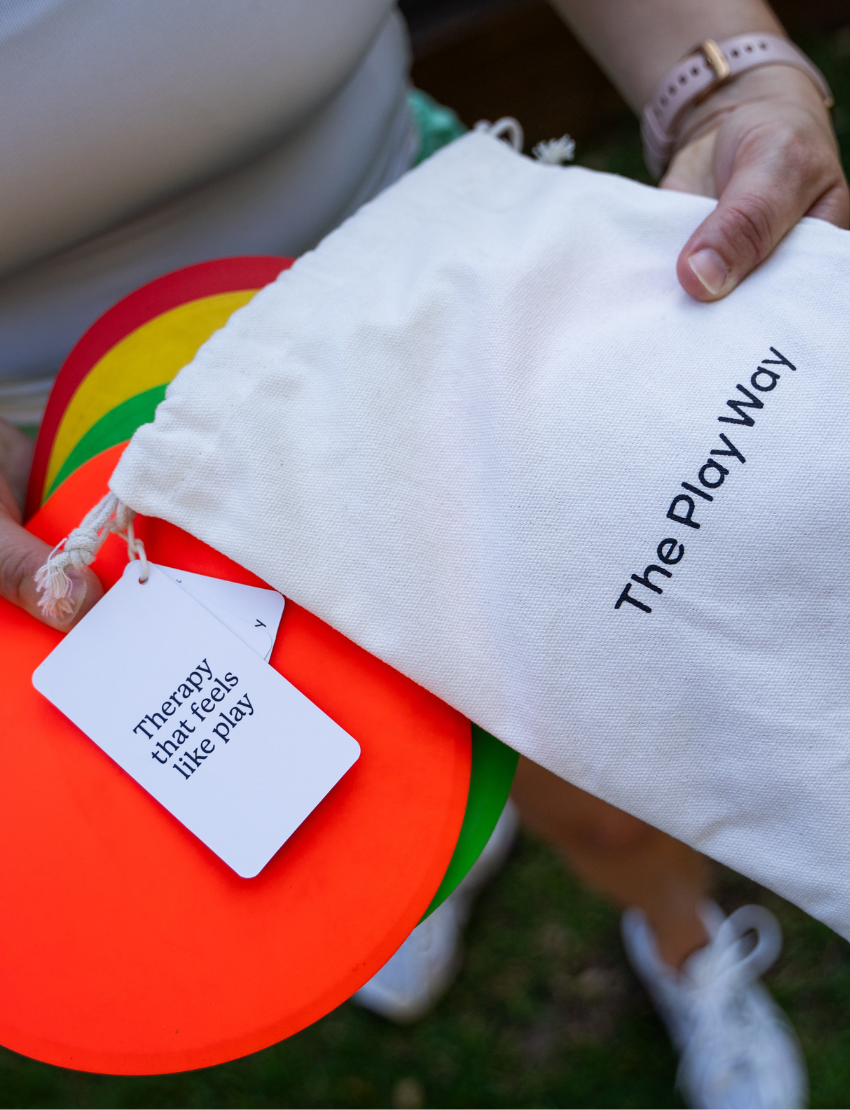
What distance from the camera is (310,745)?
48 cm

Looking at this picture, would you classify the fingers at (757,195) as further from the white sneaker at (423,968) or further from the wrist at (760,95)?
the white sneaker at (423,968)

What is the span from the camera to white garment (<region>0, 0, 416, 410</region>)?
1.68 feet

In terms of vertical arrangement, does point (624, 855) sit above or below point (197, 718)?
below

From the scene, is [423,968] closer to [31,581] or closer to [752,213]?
[31,581]

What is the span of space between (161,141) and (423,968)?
3.54ft

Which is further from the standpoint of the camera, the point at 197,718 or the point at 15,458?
the point at 15,458

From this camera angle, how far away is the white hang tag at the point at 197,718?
1.53 ft

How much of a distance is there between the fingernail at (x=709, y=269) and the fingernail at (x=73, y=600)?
0.46 metres

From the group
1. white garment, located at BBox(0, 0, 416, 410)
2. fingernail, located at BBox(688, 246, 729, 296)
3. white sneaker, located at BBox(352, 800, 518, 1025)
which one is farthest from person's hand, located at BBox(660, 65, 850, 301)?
white sneaker, located at BBox(352, 800, 518, 1025)

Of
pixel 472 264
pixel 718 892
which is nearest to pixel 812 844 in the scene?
pixel 472 264

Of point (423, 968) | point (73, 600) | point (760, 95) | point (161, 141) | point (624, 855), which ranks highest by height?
point (161, 141)

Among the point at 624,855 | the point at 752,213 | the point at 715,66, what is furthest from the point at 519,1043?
the point at 715,66

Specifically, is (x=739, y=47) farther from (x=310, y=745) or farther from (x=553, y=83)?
(x=553, y=83)

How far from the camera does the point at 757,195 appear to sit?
56cm
